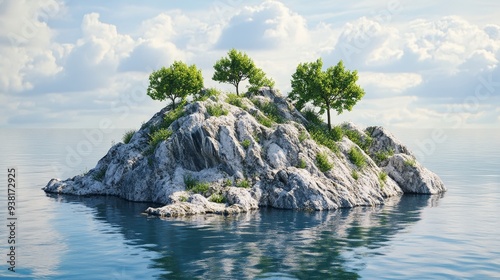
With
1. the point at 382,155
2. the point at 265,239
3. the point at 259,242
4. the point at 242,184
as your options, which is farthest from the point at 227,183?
the point at 382,155

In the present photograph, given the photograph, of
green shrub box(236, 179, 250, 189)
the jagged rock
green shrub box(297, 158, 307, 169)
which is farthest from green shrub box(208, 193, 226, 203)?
the jagged rock

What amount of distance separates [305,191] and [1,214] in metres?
30.5

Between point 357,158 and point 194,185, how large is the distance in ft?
68.9

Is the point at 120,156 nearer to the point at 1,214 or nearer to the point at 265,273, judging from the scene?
the point at 1,214

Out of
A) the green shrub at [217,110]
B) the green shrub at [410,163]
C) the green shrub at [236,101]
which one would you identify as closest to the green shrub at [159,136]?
the green shrub at [217,110]

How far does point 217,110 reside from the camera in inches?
2381

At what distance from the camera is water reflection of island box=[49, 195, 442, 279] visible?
30.5 m

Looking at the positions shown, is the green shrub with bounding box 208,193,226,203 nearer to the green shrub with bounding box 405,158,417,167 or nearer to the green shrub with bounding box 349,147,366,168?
Answer: the green shrub with bounding box 349,147,366,168

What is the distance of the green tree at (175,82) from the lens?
71375 millimetres

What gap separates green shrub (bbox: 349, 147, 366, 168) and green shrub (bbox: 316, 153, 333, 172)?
546 cm

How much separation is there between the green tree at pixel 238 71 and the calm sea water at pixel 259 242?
28.1 metres

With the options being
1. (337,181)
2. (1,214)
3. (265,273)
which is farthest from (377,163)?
(1,214)

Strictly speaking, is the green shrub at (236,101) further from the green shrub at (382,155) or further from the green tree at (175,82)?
the green shrub at (382,155)

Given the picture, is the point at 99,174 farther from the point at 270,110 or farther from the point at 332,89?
the point at 332,89
